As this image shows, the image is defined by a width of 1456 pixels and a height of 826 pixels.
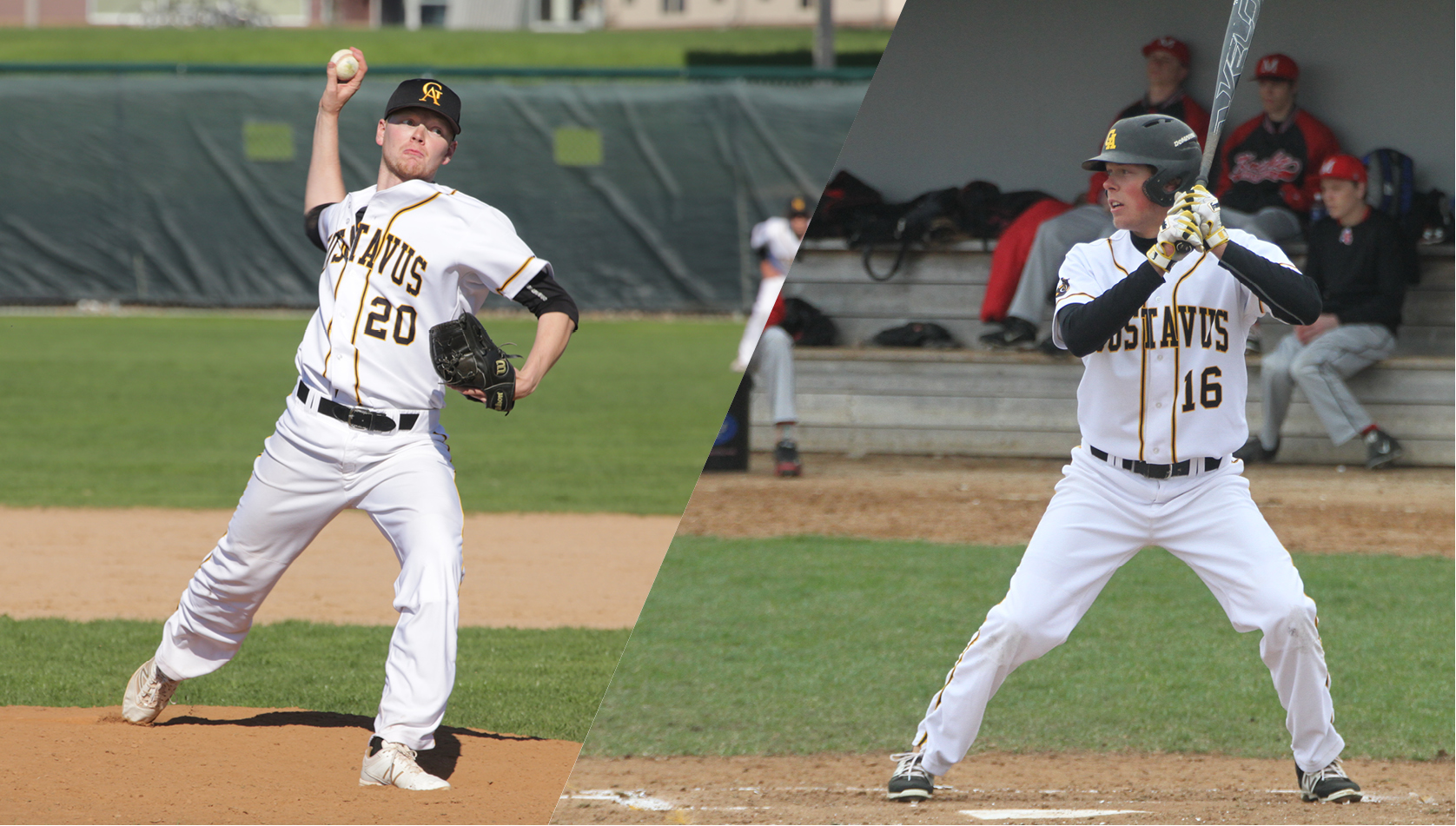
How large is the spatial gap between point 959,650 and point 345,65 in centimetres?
278

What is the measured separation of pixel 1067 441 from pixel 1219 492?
5280mm

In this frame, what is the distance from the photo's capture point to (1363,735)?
4.00 m

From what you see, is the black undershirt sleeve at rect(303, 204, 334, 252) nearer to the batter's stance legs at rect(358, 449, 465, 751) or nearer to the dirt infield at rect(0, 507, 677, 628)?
the batter's stance legs at rect(358, 449, 465, 751)

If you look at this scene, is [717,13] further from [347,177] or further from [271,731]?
[271,731]

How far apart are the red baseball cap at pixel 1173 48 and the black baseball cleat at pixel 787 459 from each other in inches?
119

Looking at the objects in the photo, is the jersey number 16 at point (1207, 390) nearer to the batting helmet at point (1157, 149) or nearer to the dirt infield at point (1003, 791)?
the batting helmet at point (1157, 149)

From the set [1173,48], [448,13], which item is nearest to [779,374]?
[1173,48]

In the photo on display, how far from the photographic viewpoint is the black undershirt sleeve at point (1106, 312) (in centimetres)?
279

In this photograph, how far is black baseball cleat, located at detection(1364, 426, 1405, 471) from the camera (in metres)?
7.70

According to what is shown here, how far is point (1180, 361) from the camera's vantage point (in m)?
3.08

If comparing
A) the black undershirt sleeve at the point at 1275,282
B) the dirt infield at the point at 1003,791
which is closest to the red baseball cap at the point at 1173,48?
the dirt infield at the point at 1003,791

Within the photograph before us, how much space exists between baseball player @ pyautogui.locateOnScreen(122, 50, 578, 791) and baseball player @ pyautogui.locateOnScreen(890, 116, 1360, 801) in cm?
109

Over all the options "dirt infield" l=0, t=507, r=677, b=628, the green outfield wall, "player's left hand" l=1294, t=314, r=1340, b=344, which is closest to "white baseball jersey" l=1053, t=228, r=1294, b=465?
"dirt infield" l=0, t=507, r=677, b=628

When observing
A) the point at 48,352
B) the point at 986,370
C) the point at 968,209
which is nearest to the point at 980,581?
the point at 986,370
